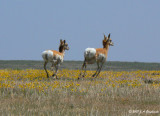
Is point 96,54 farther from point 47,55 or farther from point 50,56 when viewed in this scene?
point 47,55

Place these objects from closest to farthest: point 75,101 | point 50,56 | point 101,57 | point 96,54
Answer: point 75,101
point 50,56
point 96,54
point 101,57

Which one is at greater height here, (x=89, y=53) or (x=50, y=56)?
(x=89, y=53)

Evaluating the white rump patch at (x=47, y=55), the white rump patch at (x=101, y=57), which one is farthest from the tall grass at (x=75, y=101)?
the white rump patch at (x=101, y=57)

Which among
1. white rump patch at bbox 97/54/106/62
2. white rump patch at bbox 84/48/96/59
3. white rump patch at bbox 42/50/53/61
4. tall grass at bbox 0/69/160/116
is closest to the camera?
tall grass at bbox 0/69/160/116

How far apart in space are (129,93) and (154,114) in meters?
3.55

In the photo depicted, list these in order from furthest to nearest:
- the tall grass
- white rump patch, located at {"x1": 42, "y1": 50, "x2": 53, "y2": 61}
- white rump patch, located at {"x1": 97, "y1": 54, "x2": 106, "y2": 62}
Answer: white rump patch, located at {"x1": 97, "y1": 54, "x2": 106, "y2": 62}, white rump patch, located at {"x1": 42, "y1": 50, "x2": 53, "y2": 61}, the tall grass

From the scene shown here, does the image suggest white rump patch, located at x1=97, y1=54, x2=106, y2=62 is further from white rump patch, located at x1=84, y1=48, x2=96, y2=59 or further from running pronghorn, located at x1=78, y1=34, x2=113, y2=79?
white rump patch, located at x1=84, y1=48, x2=96, y2=59

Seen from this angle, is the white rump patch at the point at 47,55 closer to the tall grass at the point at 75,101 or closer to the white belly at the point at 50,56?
the white belly at the point at 50,56

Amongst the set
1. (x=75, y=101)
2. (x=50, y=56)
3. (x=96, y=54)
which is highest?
(x=96, y=54)

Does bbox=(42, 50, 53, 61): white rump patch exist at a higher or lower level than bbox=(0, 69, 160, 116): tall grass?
higher

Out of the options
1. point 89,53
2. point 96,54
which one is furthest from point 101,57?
point 89,53

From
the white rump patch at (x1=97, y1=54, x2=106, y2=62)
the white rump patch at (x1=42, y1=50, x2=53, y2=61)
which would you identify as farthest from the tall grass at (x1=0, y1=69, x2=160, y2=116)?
the white rump patch at (x1=97, y1=54, x2=106, y2=62)

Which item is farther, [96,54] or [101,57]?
[101,57]

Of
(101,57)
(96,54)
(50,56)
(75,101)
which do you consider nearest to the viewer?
(75,101)
